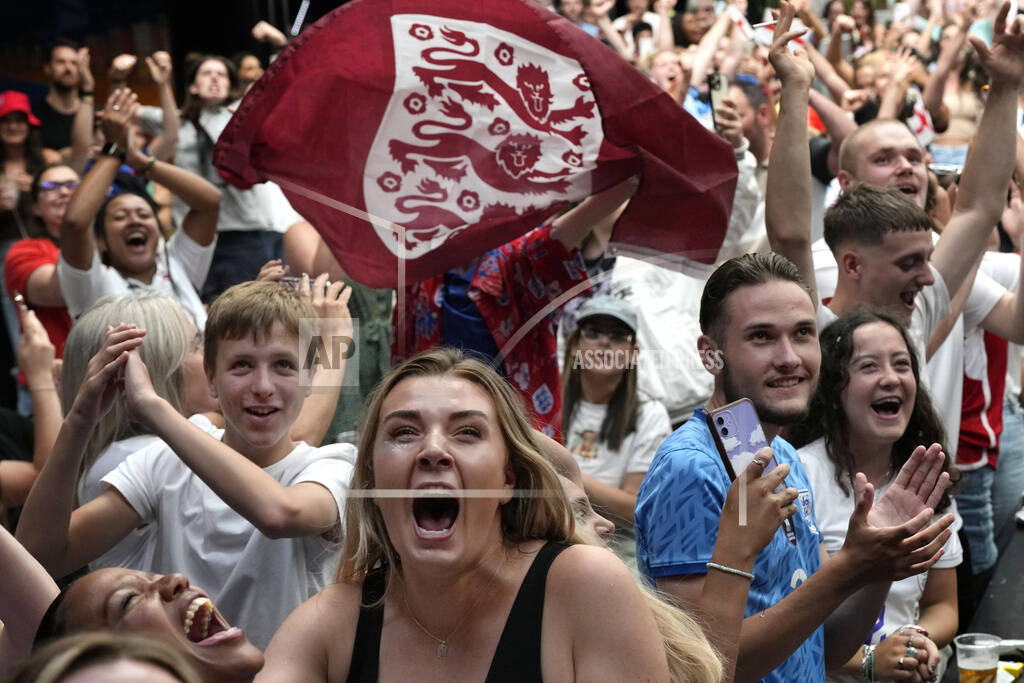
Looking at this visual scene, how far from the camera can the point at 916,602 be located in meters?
3.04

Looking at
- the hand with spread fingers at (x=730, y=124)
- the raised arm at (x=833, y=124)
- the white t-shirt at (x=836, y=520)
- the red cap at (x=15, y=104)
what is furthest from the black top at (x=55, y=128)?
the white t-shirt at (x=836, y=520)

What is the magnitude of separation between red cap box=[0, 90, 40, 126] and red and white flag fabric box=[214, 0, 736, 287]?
9.11ft

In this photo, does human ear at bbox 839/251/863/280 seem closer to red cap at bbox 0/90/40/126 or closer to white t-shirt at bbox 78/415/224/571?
white t-shirt at bbox 78/415/224/571

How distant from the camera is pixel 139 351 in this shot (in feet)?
9.12

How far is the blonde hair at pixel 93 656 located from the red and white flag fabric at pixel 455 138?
6.56ft

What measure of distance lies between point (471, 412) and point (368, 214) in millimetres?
1495

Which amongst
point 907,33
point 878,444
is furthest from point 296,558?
point 907,33

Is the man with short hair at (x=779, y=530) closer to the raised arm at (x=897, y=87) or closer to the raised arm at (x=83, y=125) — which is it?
the raised arm at (x=897, y=87)

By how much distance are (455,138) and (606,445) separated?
0.90 metres

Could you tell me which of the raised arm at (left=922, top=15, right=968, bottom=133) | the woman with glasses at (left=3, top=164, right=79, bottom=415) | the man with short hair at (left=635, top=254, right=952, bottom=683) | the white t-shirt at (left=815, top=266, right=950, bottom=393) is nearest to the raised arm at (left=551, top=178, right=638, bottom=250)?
the white t-shirt at (left=815, top=266, right=950, bottom=393)

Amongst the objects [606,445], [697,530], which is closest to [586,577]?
[697,530]

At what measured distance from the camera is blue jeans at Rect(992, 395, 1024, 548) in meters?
4.16

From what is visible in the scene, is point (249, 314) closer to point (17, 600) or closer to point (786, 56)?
point (17, 600)

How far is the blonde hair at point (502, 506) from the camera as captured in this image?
2.01m
